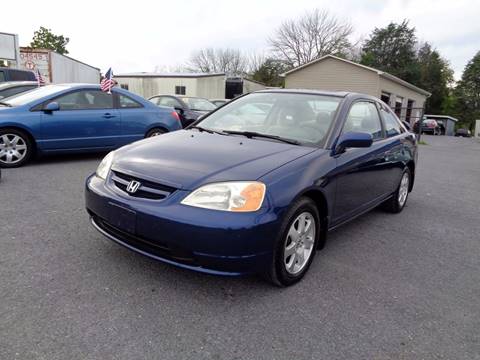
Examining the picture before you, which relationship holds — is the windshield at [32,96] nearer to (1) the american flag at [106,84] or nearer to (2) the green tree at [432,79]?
(1) the american flag at [106,84]

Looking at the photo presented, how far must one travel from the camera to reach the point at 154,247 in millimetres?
2529

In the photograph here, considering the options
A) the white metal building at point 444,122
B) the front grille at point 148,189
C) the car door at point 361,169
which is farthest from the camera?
the white metal building at point 444,122

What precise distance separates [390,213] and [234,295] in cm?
307

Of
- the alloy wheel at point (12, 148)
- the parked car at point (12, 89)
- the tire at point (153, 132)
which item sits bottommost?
the alloy wheel at point (12, 148)

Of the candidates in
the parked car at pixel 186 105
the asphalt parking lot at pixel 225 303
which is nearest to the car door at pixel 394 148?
the asphalt parking lot at pixel 225 303

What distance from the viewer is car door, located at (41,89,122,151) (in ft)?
20.6

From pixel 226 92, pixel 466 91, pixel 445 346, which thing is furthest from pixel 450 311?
pixel 466 91

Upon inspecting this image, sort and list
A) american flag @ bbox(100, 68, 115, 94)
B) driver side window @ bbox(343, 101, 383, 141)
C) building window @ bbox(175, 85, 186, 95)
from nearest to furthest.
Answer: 1. driver side window @ bbox(343, 101, 383, 141)
2. american flag @ bbox(100, 68, 115, 94)
3. building window @ bbox(175, 85, 186, 95)

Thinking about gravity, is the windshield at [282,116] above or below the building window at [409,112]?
below

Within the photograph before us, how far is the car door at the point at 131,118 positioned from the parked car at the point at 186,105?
311 cm

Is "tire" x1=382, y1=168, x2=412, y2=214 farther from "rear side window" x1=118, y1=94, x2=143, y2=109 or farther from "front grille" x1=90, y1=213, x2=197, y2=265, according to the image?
"rear side window" x1=118, y1=94, x2=143, y2=109

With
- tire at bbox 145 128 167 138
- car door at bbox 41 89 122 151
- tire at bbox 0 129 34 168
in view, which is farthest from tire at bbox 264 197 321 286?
tire at bbox 145 128 167 138

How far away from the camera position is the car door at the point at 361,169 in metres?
3.30

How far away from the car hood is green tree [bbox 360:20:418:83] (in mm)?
48397
